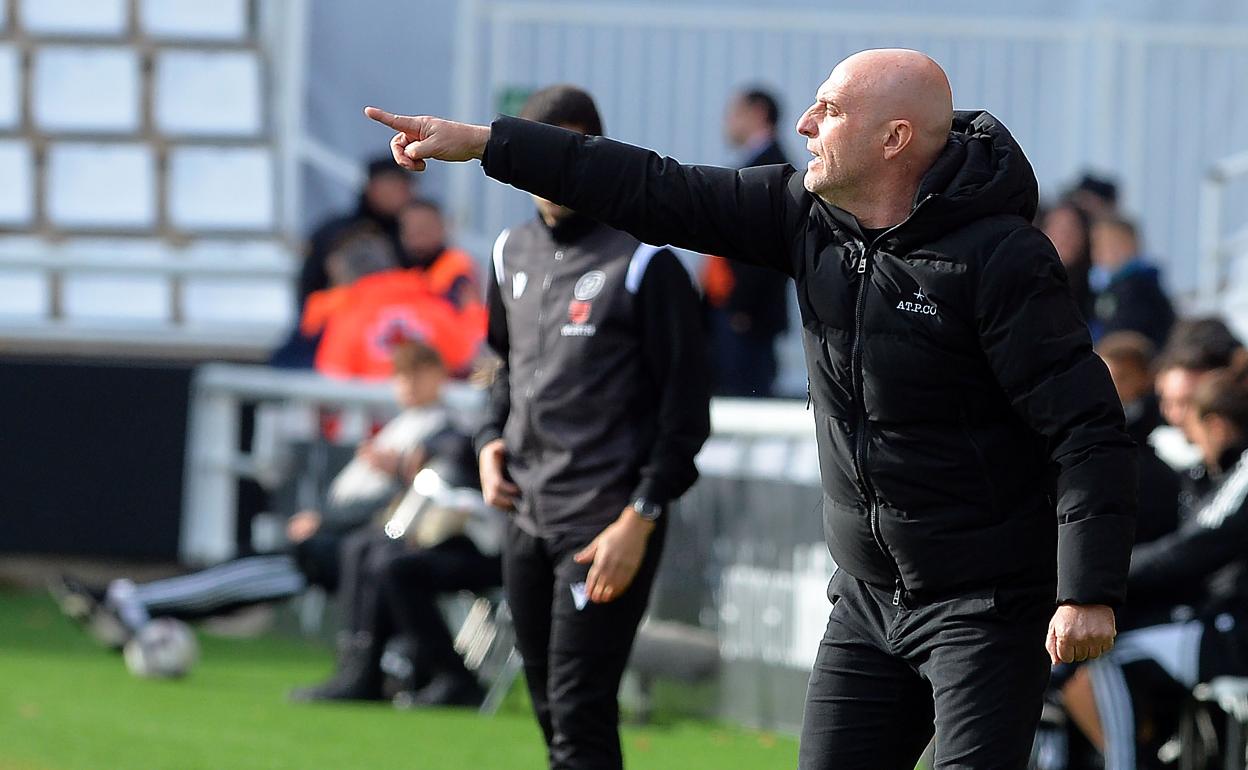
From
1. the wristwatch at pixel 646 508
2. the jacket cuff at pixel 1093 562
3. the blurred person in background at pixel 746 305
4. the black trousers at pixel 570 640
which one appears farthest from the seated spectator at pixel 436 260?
the jacket cuff at pixel 1093 562

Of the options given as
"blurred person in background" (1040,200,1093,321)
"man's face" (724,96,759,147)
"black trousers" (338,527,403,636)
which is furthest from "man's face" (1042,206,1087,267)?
"black trousers" (338,527,403,636)

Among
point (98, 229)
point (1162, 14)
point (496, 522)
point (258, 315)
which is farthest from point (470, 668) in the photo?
point (1162, 14)

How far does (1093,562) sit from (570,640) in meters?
1.78

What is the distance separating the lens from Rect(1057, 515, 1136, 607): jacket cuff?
369cm

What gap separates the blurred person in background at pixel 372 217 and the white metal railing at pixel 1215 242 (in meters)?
4.60

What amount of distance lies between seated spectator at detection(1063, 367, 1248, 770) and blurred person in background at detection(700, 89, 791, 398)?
4.66 m

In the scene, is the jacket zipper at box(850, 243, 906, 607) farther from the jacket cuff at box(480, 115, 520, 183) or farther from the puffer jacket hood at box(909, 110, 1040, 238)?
the jacket cuff at box(480, 115, 520, 183)

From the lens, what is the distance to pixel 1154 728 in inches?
265

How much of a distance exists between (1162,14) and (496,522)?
7058 mm

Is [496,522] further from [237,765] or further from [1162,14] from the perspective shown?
[1162,14]

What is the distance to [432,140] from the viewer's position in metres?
3.95

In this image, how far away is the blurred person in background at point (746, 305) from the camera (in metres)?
11.2

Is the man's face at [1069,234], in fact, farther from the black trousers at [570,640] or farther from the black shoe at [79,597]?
the black trousers at [570,640]

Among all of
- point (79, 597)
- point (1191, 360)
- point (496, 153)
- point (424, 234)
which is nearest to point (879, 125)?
point (496, 153)
